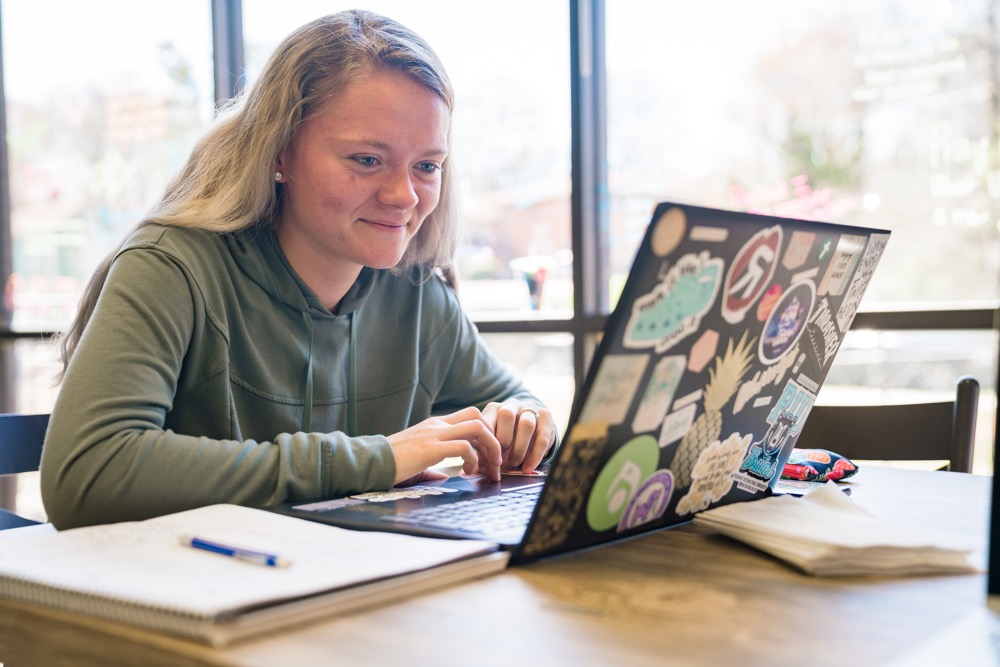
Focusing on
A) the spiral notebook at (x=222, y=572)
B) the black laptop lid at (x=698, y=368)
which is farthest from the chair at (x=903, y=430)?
the spiral notebook at (x=222, y=572)

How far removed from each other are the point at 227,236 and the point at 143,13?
8.82ft

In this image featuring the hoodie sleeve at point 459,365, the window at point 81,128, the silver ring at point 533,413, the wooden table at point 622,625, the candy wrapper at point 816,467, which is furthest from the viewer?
the window at point 81,128

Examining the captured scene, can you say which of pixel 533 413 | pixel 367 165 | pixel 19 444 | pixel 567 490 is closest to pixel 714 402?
pixel 567 490

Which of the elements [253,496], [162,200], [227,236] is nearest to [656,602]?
[253,496]

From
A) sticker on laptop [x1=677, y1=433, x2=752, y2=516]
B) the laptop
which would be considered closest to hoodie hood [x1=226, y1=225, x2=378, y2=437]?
the laptop

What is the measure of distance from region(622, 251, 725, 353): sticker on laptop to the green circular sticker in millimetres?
92

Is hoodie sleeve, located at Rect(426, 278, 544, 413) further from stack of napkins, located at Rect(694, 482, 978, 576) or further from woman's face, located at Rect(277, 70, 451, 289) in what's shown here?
stack of napkins, located at Rect(694, 482, 978, 576)

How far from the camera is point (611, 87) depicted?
9.30 feet

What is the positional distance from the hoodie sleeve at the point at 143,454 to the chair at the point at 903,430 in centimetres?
80

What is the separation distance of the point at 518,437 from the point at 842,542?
53 centimetres

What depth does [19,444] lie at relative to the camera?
1.39 meters

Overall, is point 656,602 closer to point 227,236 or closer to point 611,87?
point 227,236

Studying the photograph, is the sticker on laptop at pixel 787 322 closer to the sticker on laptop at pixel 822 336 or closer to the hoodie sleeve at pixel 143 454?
the sticker on laptop at pixel 822 336

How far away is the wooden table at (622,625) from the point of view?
552 mm
